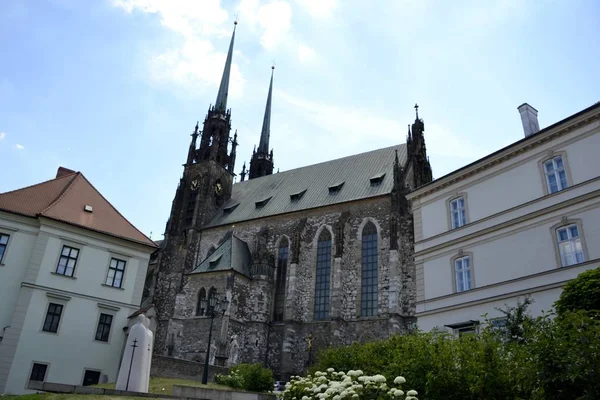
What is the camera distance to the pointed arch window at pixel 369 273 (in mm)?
30031

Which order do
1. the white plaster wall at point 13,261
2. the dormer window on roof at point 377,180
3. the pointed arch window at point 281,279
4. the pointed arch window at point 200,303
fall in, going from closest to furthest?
the white plaster wall at point 13,261 < the pointed arch window at point 200,303 < the pointed arch window at point 281,279 < the dormer window on roof at point 377,180

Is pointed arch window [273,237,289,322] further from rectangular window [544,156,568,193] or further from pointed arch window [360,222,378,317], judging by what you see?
rectangular window [544,156,568,193]

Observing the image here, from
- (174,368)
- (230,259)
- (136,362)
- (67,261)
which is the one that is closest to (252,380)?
(174,368)

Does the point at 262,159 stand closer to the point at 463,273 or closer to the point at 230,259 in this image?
the point at 230,259

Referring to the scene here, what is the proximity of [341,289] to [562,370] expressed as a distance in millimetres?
22808

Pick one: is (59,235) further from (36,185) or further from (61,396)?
(61,396)

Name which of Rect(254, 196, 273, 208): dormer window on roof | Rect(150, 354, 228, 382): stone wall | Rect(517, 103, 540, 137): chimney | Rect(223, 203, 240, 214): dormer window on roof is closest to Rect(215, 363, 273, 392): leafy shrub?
Rect(150, 354, 228, 382): stone wall

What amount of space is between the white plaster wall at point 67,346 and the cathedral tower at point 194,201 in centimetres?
1069

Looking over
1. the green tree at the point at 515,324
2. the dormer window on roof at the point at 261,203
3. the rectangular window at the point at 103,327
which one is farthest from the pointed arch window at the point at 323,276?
the green tree at the point at 515,324

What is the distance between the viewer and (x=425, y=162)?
3559 cm

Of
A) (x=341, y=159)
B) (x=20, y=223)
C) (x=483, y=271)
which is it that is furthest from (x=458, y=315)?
(x=341, y=159)

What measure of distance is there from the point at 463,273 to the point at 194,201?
28081 millimetres

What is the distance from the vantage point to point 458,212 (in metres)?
20.0

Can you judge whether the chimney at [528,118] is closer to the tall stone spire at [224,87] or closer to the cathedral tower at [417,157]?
the cathedral tower at [417,157]
